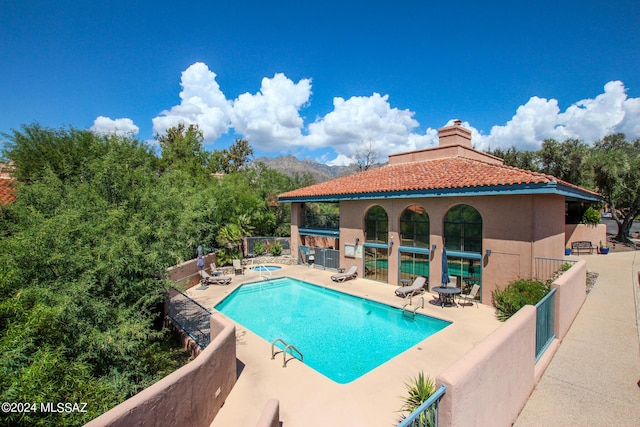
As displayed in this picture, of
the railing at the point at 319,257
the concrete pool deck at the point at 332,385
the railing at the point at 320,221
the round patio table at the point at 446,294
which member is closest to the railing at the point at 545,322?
the concrete pool deck at the point at 332,385

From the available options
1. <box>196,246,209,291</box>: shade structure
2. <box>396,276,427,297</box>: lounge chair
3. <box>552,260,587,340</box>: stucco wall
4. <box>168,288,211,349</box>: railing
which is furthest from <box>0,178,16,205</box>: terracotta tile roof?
<box>552,260,587,340</box>: stucco wall

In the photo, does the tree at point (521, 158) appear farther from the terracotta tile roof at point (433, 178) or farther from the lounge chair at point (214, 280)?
the lounge chair at point (214, 280)

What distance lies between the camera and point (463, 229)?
15.2m

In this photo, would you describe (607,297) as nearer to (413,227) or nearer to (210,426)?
(413,227)

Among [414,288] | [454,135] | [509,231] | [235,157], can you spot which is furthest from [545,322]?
[235,157]

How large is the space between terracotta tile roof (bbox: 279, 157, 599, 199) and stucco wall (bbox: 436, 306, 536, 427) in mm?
8184

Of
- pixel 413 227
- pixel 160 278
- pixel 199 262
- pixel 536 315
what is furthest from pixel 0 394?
pixel 413 227

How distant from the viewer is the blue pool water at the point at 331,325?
34.8 feet

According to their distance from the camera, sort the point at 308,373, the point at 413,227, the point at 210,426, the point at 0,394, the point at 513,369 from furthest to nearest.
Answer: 1. the point at 413,227
2. the point at 308,373
3. the point at 210,426
4. the point at 513,369
5. the point at 0,394

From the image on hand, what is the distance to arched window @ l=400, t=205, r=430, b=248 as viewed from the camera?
1672 centimetres

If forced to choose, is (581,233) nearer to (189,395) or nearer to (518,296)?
(518,296)

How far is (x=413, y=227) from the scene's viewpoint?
17.2 meters

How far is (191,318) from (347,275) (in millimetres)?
10286

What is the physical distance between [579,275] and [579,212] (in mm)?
19771
